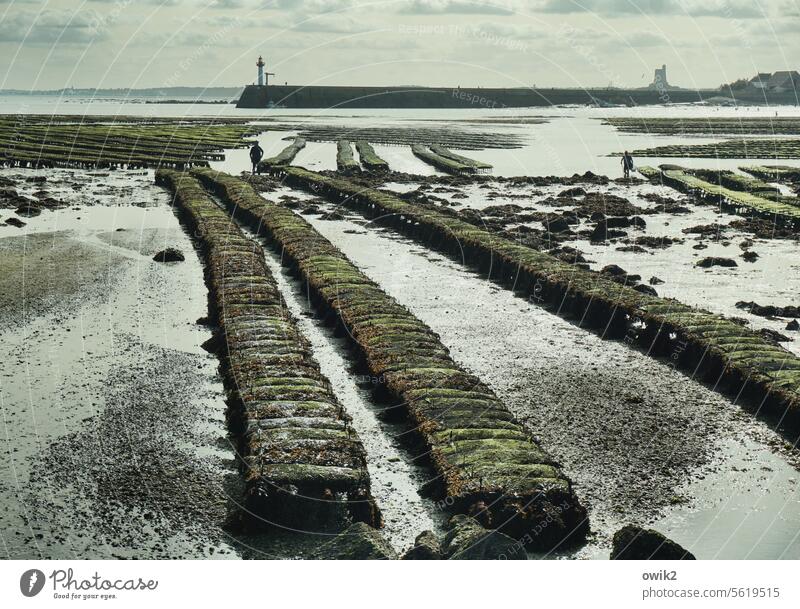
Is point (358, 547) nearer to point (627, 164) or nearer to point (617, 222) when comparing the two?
point (617, 222)

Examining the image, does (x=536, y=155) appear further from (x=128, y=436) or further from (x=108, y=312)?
(x=128, y=436)

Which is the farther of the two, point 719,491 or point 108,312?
point 108,312

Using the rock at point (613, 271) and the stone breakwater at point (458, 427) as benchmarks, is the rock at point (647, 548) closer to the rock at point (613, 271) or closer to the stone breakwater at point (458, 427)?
the stone breakwater at point (458, 427)

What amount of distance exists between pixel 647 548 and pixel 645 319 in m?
14.5

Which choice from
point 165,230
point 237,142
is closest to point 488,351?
point 165,230

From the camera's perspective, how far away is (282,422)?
1827 centimetres

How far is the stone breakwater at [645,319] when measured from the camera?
22688mm

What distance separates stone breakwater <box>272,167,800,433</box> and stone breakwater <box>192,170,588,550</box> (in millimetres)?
5839

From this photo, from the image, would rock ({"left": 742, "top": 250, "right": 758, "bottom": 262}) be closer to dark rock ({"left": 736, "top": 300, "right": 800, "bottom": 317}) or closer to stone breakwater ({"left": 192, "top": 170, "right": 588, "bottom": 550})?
dark rock ({"left": 736, "top": 300, "right": 800, "bottom": 317})

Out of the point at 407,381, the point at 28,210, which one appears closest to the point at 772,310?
the point at 407,381

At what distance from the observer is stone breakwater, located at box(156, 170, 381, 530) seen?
1595 centimetres

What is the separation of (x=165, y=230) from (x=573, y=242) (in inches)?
704

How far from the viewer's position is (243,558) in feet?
48.9

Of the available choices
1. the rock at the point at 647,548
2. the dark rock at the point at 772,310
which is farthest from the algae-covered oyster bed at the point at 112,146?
the rock at the point at 647,548
